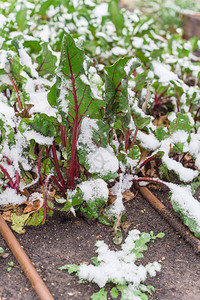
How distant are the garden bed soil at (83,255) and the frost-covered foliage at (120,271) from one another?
46mm

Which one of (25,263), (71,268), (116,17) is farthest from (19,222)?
(116,17)

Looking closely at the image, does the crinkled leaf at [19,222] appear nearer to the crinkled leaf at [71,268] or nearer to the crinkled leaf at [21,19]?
the crinkled leaf at [71,268]

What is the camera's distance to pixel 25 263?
146 cm

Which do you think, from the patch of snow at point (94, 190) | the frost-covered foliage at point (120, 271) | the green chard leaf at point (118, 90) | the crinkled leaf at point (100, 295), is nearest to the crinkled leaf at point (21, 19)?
the green chard leaf at point (118, 90)

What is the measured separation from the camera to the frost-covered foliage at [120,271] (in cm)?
139

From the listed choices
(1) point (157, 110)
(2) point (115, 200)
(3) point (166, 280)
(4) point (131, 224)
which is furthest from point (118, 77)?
(1) point (157, 110)

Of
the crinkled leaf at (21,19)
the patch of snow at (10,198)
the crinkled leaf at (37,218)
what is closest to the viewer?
the crinkled leaf at (37,218)

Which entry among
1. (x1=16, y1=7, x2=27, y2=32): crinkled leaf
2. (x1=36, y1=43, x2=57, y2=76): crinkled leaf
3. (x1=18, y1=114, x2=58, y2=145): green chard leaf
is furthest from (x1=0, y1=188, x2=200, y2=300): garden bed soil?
(x1=16, y1=7, x2=27, y2=32): crinkled leaf

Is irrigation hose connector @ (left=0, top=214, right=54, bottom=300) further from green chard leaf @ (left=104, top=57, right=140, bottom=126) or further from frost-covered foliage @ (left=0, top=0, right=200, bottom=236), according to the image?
green chard leaf @ (left=104, top=57, right=140, bottom=126)

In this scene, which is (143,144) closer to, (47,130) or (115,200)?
(115,200)

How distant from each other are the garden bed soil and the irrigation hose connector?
3 cm

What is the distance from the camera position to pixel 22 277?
1.45 metres

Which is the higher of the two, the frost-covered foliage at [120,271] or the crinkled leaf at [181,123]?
the crinkled leaf at [181,123]

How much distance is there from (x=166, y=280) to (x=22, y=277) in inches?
23.7
